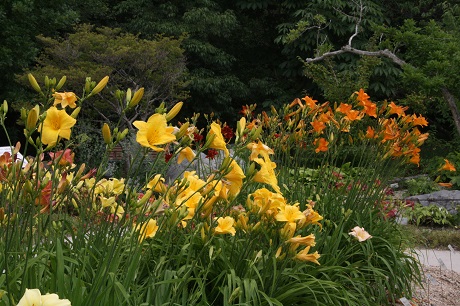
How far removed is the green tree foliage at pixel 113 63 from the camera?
9.72 m

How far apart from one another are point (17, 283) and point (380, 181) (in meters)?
2.62

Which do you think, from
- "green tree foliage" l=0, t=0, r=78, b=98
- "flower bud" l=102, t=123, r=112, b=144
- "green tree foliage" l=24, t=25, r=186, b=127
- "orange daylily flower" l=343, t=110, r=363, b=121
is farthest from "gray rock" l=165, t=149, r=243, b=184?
"green tree foliage" l=0, t=0, r=78, b=98

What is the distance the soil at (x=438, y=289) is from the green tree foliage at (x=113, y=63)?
610cm

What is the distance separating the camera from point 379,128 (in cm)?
350

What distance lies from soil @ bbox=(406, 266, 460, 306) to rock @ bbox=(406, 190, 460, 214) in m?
3.23

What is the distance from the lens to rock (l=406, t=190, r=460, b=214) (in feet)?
24.7

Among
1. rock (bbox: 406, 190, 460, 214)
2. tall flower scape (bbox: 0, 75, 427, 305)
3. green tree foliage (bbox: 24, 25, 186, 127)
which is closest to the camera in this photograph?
tall flower scape (bbox: 0, 75, 427, 305)

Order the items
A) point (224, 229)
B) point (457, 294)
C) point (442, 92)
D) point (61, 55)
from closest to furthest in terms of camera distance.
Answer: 1. point (224, 229)
2. point (457, 294)
3. point (442, 92)
4. point (61, 55)

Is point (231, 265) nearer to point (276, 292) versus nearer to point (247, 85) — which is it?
point (276, 292)

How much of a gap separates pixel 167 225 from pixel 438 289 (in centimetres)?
263

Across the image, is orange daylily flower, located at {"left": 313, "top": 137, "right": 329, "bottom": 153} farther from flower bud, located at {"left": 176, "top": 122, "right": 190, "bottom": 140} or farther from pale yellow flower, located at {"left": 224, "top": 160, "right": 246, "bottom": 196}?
flower bud, located at {"left": 176, "top": 122, "right": 190, "bottom": 140}

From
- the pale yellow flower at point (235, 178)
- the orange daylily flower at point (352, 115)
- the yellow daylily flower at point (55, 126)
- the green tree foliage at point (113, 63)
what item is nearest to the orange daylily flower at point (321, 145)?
the orange daylily flower at point (352, 115)

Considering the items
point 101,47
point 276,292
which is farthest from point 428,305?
point 101,47

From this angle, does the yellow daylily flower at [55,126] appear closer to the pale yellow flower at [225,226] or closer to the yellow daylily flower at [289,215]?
the pale yellow flower at [225,226]
